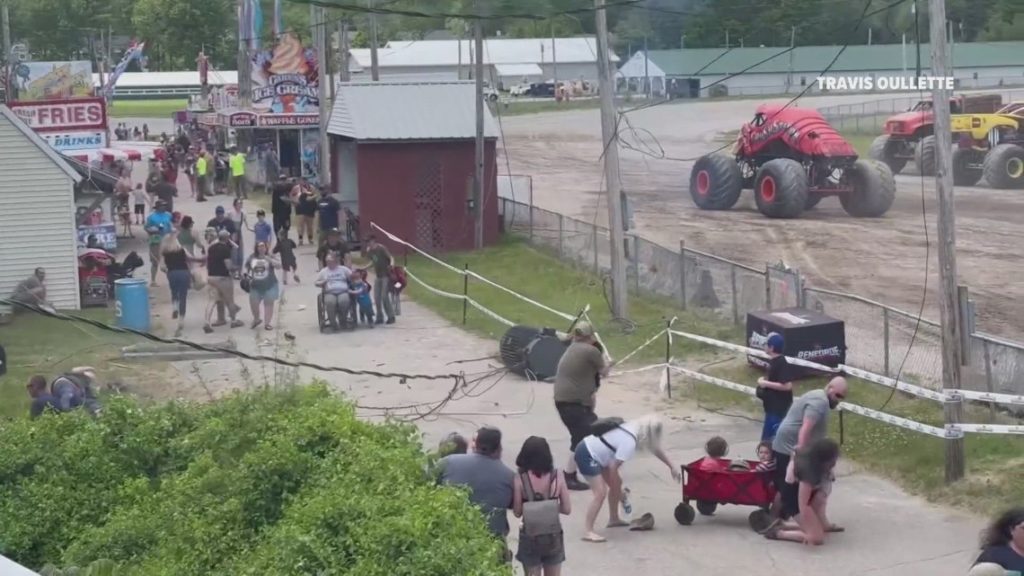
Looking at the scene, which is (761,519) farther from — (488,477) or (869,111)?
(869,111)

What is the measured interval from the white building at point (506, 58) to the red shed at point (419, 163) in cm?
7411

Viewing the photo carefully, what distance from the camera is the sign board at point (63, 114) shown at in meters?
34.8

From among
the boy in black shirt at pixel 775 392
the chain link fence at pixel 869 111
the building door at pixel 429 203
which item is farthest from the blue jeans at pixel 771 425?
the chain link fence at pixel 869 111

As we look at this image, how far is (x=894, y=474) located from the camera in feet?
44.0

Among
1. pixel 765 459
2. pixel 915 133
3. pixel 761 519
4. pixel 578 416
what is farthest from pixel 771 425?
pixel 915 133

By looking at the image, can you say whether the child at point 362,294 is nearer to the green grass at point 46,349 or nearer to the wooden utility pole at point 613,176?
the green grass at point 46,349

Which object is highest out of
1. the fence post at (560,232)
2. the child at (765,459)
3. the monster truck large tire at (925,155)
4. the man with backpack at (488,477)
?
the monster truck large tire at (925,155)

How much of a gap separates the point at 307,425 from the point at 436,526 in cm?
198

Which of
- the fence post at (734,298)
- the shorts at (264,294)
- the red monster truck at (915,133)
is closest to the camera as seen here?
the fence post at (734,298)

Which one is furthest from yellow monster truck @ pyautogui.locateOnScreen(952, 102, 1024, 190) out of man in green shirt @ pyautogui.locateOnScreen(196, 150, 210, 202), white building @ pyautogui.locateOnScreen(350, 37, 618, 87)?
white building @ pyautogui.locateOnScreen(350, 37, 618, 87)

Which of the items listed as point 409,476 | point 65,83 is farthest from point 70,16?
point 409,476

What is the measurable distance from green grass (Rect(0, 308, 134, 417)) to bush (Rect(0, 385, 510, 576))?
828 cm

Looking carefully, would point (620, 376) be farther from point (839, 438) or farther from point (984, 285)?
point (984, 285)

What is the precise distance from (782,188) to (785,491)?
22861mm
